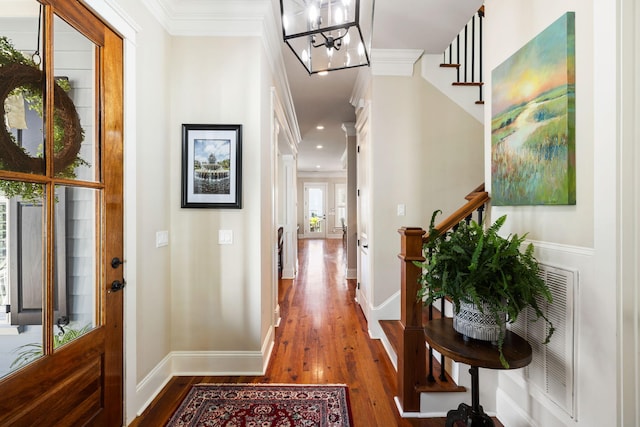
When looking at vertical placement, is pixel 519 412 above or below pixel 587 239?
below

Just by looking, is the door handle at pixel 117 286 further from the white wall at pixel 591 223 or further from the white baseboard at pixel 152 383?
the white wall at pixel 591 223

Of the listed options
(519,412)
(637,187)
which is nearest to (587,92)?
(637,187)

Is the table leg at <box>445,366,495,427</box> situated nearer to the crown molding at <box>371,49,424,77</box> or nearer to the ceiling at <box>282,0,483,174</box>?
the ceiling at <box>282,0,483,174</box>

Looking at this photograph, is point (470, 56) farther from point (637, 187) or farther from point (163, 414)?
point (163, 414)

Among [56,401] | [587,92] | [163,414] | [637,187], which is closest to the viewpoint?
[637,187]

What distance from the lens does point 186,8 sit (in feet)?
7.04

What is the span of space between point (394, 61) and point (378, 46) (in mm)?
226

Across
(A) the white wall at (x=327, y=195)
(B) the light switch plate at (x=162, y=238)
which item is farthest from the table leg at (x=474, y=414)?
(A) the white wall at (x=327, y=195)

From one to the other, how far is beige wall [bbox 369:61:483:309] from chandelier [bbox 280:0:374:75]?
1.27 meters

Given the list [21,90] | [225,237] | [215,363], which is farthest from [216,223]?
[21,90]

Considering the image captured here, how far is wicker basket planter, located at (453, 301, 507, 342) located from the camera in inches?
50.9

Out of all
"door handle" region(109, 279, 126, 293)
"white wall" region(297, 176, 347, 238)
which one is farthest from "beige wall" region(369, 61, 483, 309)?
"white wall" region(297, 176, 347, 238)

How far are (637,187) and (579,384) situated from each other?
0.81 meters

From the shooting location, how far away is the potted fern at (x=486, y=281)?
1.21m
